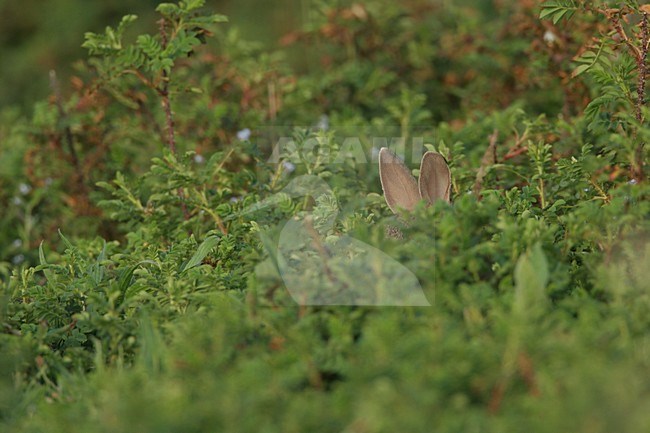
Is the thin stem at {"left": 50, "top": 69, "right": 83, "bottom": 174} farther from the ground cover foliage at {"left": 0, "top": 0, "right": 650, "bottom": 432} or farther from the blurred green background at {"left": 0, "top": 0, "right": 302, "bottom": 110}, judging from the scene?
the blurred green background at {"left": 0, "top": 0, "right": 302, "bottom": 110}

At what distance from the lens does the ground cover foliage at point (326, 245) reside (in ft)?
5.59

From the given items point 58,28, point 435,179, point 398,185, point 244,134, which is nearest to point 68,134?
point 244,134

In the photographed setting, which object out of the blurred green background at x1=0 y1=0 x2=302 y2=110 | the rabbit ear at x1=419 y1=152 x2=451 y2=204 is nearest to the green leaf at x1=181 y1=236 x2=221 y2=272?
the rabbit ear at x1=419 y1=152 x2=451 y2=204

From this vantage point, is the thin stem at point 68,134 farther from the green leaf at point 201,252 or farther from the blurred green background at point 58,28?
the blurred green background at point 58,28

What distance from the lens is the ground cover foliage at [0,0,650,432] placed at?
1.70 m

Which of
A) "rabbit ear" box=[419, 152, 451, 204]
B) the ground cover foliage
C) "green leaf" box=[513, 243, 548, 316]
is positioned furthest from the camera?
"rabbit ear" box=[419, 152, 451, 204]

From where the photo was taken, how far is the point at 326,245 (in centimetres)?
246

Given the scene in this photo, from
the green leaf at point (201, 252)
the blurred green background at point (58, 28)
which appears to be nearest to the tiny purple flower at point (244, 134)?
the green leaf at point (201, 252)

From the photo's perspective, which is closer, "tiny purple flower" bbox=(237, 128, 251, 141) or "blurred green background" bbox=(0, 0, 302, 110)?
"tiny purple flower" bbox=(237, 128, 251, 141)

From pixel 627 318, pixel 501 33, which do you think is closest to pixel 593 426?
pixel 627 318

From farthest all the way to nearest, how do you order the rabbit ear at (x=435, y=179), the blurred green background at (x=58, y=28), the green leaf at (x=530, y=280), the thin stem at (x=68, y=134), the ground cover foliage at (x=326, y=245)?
1. the blurred green background at (x=58, y=28)
2. the thin stem at (x=68, y=134)
3. the rabbit ear at (x=435, y=179)
4. the green leaf at (x=530, y=280)
5. the ground cover foliage at (x=326, y=245)

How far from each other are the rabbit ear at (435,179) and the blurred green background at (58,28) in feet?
13.8

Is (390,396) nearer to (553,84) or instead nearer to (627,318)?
(627,318)

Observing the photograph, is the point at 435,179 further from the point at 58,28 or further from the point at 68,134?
the point at 58,28
